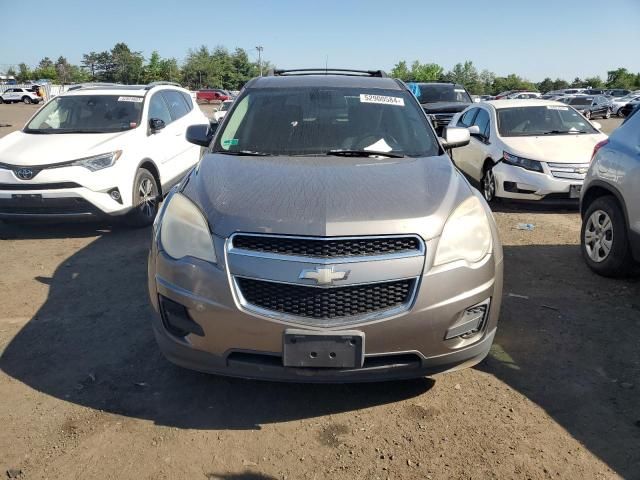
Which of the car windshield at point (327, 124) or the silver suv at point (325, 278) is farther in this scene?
the car windshield at point (327, 124)

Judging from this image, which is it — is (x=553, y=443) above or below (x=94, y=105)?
below

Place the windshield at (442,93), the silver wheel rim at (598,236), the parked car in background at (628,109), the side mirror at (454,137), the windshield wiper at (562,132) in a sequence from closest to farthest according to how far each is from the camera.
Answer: the side mirror at (454,137) < the silver wheel rim at (598,236) < the parked car in background at (628,109) < the windshield wiper at (562,132) < the windshield at (442,93)

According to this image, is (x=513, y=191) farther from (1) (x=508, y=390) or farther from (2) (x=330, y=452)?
(2) (x=330, y=452)

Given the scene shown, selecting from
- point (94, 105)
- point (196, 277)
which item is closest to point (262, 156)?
point (196, 277)

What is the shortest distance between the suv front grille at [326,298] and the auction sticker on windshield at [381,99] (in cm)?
202

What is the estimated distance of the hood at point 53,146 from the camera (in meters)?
5.86

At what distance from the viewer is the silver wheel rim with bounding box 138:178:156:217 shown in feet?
21.7

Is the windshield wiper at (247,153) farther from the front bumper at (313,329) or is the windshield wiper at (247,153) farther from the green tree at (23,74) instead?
the green tree at (23,74)

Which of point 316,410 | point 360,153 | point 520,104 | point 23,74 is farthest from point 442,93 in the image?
point 23,74

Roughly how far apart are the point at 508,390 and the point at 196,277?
1.87m

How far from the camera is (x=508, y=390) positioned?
3049 millimetres

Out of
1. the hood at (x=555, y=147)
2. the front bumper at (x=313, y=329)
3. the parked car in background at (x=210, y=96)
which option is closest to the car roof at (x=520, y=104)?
the hood at (x=555, y=147)

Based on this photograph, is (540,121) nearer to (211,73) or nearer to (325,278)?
(325,278)

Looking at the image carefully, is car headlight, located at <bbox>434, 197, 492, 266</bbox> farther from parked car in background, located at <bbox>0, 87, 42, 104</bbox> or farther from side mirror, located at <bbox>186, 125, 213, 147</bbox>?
parked car in background, located at <bbox>0, 87, 42, 104</bbox>
